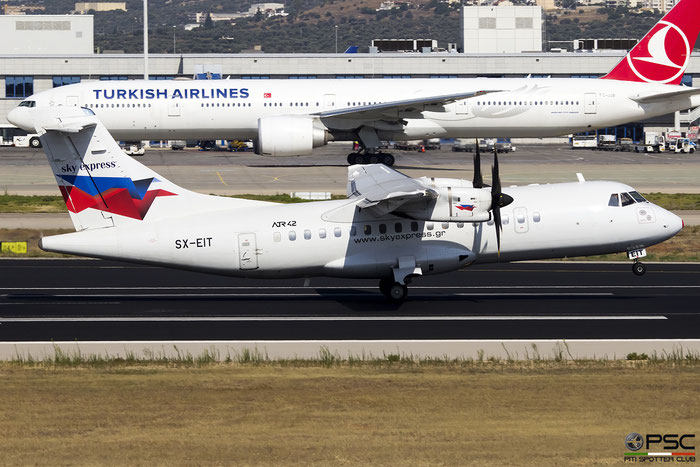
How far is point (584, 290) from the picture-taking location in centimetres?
3238

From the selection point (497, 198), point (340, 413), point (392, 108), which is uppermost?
point (392, 108)

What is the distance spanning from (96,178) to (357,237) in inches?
286

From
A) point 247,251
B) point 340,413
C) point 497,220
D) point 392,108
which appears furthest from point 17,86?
point 340,413

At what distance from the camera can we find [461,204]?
2678cm

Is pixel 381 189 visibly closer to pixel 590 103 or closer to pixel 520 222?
pixel 520 222

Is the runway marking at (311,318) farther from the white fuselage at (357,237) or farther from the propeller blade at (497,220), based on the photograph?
the propeller blade at (497,220)

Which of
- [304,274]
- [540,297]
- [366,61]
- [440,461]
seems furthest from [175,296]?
[366,61]

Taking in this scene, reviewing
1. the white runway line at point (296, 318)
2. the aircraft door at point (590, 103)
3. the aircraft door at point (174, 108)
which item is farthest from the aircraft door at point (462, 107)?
the white runway line at point (296, 318)

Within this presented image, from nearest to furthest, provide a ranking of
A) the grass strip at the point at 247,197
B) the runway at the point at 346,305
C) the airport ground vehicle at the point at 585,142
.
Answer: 1. the runway at the point at 346,305
2. the grass strip at the point at 247,197
3. the airport ground vehicle at the point at 585,142

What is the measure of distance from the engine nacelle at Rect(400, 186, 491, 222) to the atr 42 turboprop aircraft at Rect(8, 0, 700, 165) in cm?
3507

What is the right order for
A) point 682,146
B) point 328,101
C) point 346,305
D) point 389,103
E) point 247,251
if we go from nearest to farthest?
point 247,251
point 346,305
point 389,103
point 328,101
point 682,146

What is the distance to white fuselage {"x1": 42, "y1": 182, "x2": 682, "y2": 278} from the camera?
28281mm

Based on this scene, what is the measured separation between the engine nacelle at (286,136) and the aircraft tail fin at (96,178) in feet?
100

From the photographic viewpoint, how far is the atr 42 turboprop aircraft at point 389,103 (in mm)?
63594
